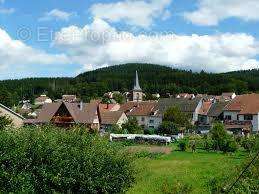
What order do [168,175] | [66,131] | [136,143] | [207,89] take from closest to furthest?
[66,131] < [168,175] < [136,143] < [207,89]

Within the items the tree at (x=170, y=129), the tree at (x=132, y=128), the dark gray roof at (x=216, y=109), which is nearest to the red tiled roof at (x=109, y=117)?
the tree at (x=132, y=128)

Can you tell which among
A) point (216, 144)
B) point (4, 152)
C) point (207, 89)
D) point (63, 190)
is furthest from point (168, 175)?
point (207, 89)

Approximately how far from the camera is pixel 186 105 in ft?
319

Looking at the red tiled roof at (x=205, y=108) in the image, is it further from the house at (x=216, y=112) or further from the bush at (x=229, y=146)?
the bush at (x=229, y=146)

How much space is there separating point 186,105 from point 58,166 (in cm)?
7467

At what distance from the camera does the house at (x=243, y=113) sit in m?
76.2

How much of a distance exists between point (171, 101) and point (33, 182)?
248ft

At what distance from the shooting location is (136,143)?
196 feet

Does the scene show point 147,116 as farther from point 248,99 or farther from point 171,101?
point 248,99

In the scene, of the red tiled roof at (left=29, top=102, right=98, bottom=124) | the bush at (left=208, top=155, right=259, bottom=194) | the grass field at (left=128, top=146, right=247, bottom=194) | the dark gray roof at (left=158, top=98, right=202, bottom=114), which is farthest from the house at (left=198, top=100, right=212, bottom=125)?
the bush at (left=208, top=155, right=259, bottom=194)

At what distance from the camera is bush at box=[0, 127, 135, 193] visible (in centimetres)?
2383

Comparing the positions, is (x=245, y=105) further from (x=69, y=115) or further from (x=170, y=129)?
(x=69, y=115)

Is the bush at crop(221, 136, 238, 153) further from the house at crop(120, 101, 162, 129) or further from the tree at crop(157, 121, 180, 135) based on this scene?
the house at crop(120, 101, 162, 129)

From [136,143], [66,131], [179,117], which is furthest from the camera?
[179,117]
